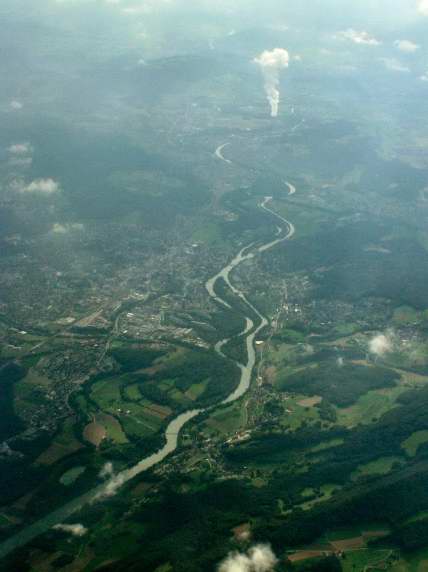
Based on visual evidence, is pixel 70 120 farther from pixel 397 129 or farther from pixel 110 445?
pixel 110 445

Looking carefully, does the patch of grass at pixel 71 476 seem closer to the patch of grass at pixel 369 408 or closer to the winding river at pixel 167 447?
the winding river at pixel 167 447

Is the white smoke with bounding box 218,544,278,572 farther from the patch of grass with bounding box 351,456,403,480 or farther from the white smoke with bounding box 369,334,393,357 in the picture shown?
the white smoke with bounding box 369,334,393,357

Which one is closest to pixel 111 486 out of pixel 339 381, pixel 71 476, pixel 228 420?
pixel 71 476

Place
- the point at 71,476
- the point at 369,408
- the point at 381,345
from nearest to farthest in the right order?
the point at 71,476 → the point at 369,408 → the point at 381,345

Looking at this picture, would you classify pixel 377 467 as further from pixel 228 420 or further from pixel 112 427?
pixel 112 427

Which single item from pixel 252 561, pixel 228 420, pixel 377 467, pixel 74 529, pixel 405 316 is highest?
pixel 252 561

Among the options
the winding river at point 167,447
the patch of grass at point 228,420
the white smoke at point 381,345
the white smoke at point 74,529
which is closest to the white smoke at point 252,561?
the white smoke at point 74,529
